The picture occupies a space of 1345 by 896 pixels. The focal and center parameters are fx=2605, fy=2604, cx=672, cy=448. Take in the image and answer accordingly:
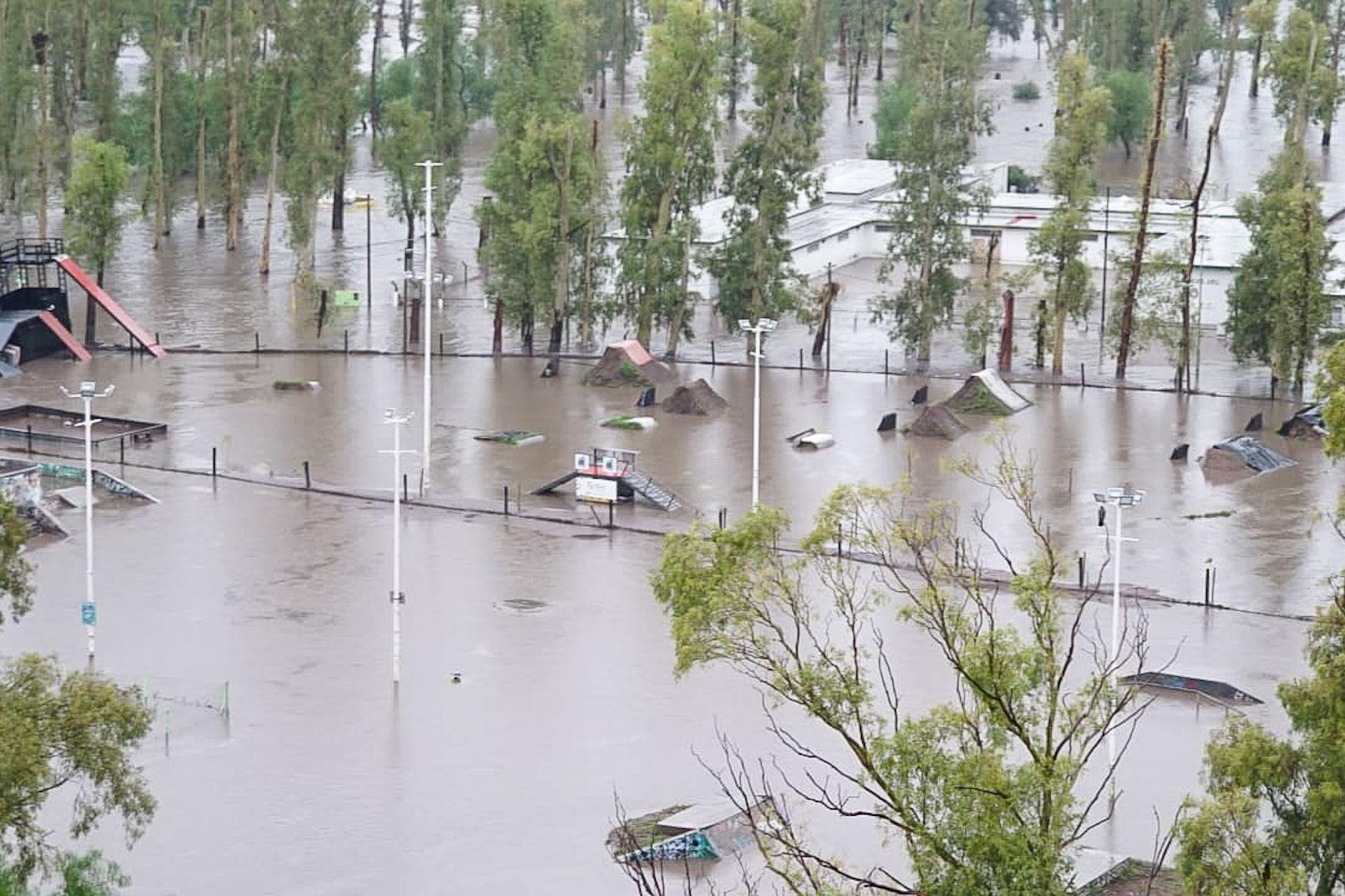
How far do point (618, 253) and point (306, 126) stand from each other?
1376cm

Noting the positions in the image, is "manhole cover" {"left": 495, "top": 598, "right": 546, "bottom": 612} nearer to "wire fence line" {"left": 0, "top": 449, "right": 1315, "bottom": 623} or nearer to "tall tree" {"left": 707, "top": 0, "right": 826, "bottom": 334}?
"wire fence line" {"left": 0, "top": 449, "right": 1315, "bottom": 623}

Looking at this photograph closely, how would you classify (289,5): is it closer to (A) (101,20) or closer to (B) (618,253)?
(A) (101,20)

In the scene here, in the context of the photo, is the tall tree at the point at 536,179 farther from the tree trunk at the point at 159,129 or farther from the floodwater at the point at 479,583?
the tree trunk at the point at 159,129

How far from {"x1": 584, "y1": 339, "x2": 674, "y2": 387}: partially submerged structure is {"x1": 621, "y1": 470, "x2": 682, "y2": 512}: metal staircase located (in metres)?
12.3

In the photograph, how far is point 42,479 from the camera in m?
50.6

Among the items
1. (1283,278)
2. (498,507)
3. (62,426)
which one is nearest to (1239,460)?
(1283,278)

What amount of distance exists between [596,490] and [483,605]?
25.1 feet

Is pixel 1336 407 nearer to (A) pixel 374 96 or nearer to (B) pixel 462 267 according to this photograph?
(B) pixel 462 267

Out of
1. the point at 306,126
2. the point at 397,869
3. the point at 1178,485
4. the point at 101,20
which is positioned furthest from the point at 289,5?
the point at 397,869

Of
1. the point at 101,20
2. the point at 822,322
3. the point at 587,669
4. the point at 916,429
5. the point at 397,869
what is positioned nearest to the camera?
the point at 397,869

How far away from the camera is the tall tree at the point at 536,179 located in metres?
66.4

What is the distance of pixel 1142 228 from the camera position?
63719 millimetres

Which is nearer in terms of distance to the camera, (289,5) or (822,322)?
(822,322)

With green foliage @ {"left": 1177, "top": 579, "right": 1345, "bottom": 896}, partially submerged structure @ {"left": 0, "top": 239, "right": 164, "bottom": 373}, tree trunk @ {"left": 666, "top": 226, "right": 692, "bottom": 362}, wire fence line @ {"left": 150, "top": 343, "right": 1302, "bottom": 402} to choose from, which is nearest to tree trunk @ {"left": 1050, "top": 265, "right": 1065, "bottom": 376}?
wire fence line @ {"left": 150, "top": 343, "right": 1302, "bottom": 402}
